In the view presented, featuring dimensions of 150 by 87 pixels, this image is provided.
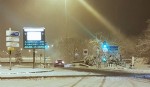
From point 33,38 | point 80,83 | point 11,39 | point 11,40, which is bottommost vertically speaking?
point 80,83

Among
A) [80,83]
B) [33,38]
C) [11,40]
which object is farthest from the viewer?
[33,38]

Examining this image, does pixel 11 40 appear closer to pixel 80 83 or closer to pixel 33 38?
pixel 33 38

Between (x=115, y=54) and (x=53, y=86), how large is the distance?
58539 millimetres

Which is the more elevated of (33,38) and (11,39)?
(33,38)

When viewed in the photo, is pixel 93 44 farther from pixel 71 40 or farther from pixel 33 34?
pixel 33 34

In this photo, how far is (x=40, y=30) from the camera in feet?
201

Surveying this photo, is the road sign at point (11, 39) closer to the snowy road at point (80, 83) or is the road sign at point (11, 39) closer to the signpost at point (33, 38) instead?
the signpost at point (33, 38)

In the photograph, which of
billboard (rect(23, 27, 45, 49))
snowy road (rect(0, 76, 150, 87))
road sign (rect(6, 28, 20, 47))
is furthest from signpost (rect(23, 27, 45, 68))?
snowy road (rect(0, 76, 150, 87))

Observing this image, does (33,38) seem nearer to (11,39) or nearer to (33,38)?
(33,38)

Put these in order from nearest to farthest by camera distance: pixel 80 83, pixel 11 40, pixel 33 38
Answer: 1. pixel 80 83
2. pixel 11 40
3. pixel 33 38

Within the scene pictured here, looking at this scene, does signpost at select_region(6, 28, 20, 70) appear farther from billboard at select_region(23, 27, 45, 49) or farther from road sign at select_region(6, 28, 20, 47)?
billboard at select_region(23, 27, 45, 49)

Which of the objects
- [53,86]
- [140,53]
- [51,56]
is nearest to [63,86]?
[53,86]

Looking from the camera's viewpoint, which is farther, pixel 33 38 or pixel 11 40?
pixel 33 38

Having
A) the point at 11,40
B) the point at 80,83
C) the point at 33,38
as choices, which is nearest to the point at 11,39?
the point at 11,40
